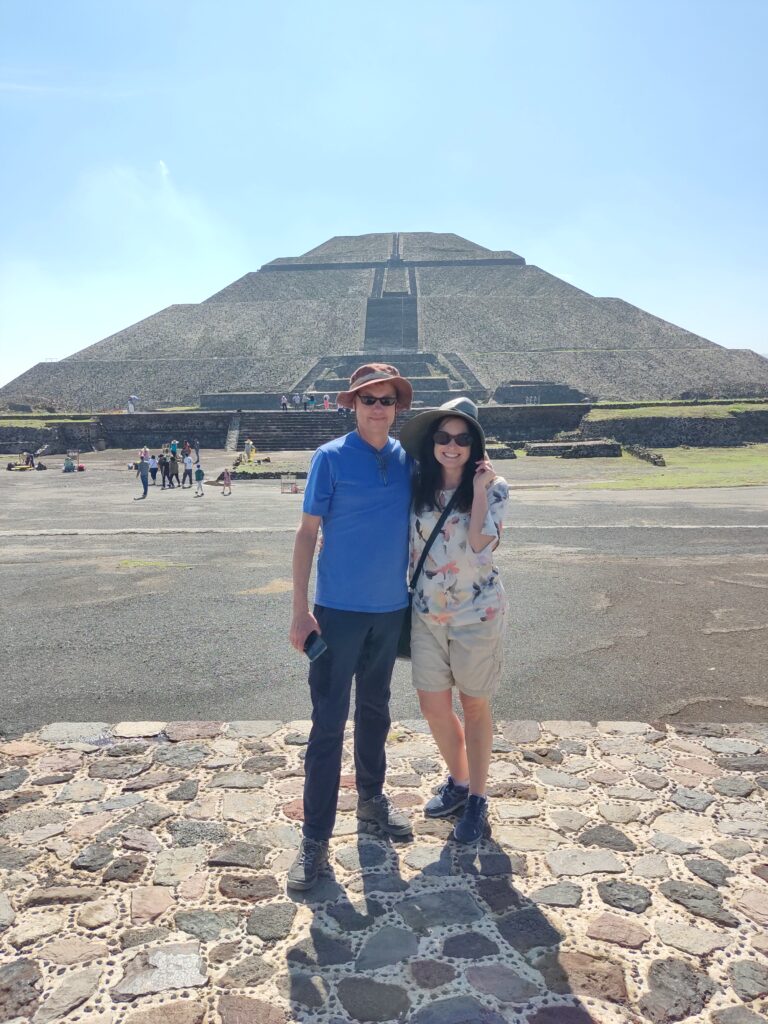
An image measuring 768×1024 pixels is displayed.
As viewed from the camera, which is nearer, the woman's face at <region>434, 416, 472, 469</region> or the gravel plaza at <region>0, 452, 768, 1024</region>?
the gravel plaza at <region>0, 452, 768, 1024</region>

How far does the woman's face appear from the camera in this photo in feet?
9.04

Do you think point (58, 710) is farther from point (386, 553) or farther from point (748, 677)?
point (748, 677)

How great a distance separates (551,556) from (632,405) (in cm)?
2904

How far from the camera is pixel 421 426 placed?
2846mm

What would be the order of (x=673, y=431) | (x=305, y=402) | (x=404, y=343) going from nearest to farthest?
1. (x=673, y=431)
2. (x=305, y=402)
3. (x=404, y=343)

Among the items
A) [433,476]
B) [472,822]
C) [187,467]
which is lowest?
[472,822]

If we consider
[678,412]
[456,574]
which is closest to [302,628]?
[456,574]

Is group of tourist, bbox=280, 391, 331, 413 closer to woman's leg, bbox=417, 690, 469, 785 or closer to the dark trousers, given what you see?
woman's leg, bbox=417, 690, 469, 785

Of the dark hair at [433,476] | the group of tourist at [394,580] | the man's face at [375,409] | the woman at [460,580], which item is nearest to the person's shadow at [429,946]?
the group of tourist at [394,580]

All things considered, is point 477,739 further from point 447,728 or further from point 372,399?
point 372,399

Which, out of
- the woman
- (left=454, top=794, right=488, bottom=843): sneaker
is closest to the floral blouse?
the woman

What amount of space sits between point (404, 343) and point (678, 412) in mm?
35647

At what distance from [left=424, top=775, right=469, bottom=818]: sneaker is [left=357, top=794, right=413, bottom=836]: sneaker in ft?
0.46

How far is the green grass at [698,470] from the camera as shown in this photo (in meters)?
16.7
